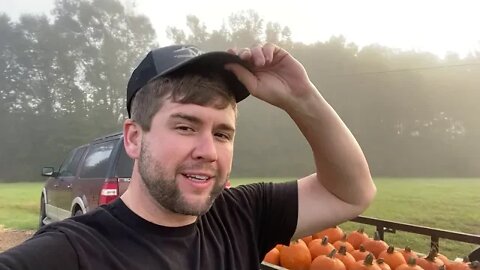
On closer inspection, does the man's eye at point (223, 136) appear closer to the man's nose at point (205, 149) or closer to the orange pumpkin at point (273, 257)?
the man's nose at point (205, 149)

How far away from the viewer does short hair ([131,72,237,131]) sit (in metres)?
1.49

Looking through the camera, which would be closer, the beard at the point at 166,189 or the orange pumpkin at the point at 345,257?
the beard at the point at 166,189

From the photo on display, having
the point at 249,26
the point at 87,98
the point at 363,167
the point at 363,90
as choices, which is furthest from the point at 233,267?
the point at 87,98

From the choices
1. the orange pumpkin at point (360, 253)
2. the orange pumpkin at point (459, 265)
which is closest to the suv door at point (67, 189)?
the orange pumpkin at point (360, 253)

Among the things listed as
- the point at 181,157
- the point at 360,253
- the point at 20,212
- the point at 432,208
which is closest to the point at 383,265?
the point at 360,253

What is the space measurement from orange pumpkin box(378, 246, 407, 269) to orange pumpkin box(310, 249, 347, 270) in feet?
1.07

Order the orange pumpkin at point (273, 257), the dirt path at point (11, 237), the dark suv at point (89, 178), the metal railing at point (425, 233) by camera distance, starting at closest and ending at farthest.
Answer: the metal railing at point (425, 233), the orange pumpkin at point (273, 257), the dark suv at point (89, 178), the dirt path at point (11, 237)

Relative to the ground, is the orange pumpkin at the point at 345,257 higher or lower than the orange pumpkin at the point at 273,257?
higher

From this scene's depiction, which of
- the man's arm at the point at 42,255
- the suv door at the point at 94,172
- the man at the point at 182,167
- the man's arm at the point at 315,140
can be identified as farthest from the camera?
the suv door at the point at 94,172

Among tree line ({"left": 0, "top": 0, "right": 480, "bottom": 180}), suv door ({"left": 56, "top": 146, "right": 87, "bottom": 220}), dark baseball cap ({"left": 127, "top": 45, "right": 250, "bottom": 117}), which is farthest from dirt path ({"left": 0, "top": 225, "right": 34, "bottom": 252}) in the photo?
tree line ({"left": 0, "top": 0, "right": 480, "bottom": 180})

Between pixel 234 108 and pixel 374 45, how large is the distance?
3836 centimetres

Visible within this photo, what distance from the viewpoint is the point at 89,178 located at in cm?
716

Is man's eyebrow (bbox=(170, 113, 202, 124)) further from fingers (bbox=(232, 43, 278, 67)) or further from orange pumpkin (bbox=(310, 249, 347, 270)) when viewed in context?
orange pumpkin (bbox=(310, 249, 347, 270))

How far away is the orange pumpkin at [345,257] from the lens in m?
2.81
